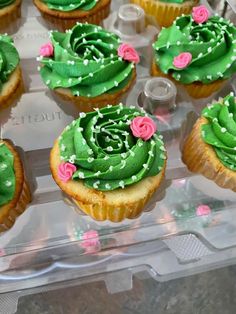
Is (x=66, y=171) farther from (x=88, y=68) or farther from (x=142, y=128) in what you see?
(x=88, y=68)

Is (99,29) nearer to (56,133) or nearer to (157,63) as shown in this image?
(157,63)

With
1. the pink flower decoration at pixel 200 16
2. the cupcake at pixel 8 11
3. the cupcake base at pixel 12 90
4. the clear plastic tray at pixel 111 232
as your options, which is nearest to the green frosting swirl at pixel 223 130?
the clear plastic tray at pixel 111 232

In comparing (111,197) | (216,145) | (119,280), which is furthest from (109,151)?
(119,280)

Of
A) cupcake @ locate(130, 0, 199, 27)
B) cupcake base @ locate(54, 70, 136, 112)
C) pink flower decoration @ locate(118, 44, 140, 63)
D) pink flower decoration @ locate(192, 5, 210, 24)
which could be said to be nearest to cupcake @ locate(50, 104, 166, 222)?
cupcake base @ locate(54, 70, 136, 112)

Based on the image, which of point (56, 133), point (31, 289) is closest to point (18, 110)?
point (56, 133)

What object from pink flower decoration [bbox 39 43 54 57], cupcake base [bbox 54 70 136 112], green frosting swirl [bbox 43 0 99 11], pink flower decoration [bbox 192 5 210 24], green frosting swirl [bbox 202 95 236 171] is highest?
pink flower decoration [bbox 192 5 210 24]

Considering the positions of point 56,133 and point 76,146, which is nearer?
point 76,146

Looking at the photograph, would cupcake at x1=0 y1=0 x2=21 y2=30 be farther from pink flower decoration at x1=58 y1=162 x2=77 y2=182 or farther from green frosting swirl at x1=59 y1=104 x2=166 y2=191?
pink flower decoration at x1=58 y1=162 x2=77 y2=182
